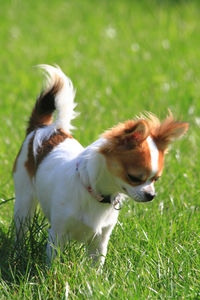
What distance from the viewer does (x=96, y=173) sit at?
10.8 ft

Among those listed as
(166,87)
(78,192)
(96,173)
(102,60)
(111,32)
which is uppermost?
(96,173)

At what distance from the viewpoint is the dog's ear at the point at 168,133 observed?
332cm

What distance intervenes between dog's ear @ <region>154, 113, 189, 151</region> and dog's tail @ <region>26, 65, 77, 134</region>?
0.93m

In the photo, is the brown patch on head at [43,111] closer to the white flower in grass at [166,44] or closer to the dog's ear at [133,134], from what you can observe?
the dog's ear at [133,134]

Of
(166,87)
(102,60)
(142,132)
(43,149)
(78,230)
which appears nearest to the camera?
(142,132)

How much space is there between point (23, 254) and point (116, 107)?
3.67 meters

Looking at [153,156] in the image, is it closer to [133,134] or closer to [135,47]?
[133,134]

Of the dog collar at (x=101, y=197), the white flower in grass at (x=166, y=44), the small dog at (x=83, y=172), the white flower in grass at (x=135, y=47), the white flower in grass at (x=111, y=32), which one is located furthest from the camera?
the white flower in grass at (x=111, y=32)

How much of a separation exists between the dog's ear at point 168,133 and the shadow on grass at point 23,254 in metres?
1.04

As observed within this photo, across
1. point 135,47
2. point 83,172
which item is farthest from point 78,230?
point 135,47

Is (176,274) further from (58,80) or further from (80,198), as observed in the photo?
(58,80)

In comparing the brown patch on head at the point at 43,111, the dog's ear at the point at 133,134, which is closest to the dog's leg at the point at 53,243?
the dog's ear at the point at 133,134

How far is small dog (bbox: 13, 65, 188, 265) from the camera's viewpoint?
314 centimetres

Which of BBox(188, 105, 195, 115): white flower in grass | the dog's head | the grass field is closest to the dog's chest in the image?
the grass field
